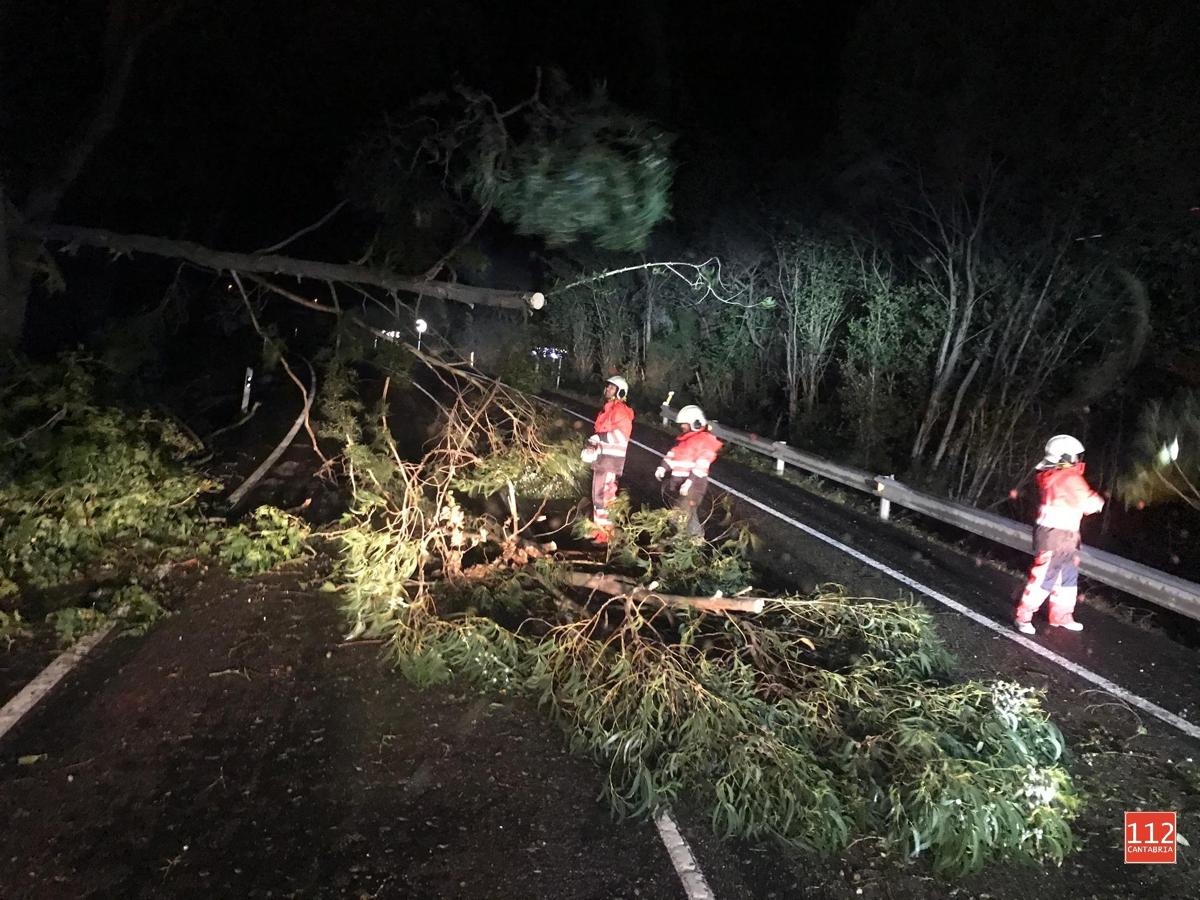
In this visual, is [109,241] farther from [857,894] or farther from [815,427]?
[815,427]

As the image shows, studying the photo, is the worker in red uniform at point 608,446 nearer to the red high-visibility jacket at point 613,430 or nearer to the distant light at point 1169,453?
the red high-visibility jacket at point 613,430

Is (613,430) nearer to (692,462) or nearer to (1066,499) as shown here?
(692,462)

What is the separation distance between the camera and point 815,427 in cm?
1945

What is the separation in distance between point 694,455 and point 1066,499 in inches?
123

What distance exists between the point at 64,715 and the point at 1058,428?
13.9 m

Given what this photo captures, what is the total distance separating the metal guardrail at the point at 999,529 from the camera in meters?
6.72

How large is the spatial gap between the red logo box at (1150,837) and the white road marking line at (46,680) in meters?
5.79

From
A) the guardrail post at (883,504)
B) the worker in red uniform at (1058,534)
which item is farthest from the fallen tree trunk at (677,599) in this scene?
the guardrail post at (883,504)

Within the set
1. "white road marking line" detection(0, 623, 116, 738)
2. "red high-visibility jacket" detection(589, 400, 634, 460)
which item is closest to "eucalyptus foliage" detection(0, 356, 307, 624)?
"white road marking line" detection(0, 623, 116, 738)

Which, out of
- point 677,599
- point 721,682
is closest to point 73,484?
point 677,599

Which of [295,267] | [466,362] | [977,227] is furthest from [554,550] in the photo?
[977,227]

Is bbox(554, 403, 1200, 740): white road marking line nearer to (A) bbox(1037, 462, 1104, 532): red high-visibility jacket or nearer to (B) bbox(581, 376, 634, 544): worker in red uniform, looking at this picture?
(A) bbox(1037, 462, 1104, 532): red high-visibility jacket

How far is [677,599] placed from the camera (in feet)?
20.2

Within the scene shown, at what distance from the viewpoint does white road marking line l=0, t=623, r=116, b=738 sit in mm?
4672
